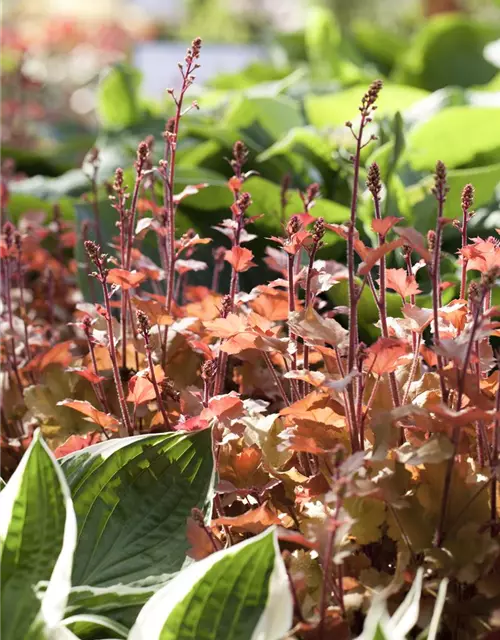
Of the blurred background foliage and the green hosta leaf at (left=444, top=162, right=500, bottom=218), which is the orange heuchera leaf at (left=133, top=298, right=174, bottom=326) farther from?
the green hosta leaf at (left=444, top=162, right=500, bottom=218)

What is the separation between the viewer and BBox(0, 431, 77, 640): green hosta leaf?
1.79ft

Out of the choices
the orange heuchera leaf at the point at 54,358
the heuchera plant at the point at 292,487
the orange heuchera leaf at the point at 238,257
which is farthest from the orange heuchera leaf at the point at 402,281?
the orange heuchera leaf at the point at 54,358

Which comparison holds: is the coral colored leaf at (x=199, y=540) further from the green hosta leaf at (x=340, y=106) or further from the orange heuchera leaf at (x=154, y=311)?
the green hosta leaf at (x=340, y=106)

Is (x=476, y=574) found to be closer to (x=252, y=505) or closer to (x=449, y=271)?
(x=252, y=505)

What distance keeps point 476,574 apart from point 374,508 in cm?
8

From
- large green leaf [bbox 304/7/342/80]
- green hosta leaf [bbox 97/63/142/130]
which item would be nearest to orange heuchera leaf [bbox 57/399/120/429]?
green hosta leaf [bbox 97/63/142/130]

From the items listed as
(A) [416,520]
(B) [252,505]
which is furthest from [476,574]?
(B) [252,505]

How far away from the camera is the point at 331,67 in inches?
76.8

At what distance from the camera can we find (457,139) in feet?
4.22

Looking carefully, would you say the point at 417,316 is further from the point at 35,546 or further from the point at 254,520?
the point at 35,546

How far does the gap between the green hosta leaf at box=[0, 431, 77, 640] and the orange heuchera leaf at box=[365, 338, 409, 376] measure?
231 mm

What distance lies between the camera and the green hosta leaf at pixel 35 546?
1.79 feet

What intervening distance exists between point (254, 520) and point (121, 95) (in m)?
1.45

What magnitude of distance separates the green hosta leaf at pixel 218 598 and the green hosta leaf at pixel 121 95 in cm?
143
